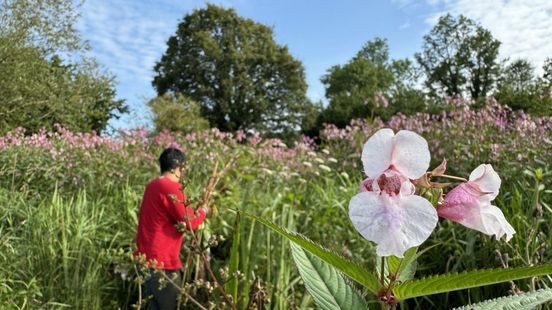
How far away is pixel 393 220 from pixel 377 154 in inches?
4.0

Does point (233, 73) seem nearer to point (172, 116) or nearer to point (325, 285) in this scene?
point (172, 116)

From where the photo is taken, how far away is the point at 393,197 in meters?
0.70

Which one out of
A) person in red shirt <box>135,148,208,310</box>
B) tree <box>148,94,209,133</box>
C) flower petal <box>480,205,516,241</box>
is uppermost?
tree <box>148,94,209,133</box>

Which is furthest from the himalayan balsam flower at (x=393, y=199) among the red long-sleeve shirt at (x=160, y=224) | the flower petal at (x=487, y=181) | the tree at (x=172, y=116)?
the tree at (x=172, y=116)

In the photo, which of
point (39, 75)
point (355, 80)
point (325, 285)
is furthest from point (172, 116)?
point (325, 285)

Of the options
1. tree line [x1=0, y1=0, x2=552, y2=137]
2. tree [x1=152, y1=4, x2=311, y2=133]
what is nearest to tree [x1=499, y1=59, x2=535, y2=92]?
tree line [x1=0, y1=0, x2=552, y2=137]

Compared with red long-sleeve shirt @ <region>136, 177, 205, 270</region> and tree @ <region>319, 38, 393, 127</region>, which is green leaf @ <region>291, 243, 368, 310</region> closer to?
red long-sleeve shirt @ <region>136, 177, 205, 270</region>

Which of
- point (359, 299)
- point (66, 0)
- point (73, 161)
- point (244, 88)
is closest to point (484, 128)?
point (73, 161)

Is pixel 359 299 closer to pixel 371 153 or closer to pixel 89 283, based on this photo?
pixel 371 153

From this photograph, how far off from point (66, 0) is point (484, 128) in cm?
1256

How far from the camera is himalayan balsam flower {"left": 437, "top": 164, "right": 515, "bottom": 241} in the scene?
30.7 inches

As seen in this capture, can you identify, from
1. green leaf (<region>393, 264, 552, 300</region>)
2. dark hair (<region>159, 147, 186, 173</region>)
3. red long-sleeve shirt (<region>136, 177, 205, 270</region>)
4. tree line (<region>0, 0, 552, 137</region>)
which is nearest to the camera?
green leaf (<region>393, 264, 552, 300</region>)

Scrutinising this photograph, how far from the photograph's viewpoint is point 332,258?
716mm

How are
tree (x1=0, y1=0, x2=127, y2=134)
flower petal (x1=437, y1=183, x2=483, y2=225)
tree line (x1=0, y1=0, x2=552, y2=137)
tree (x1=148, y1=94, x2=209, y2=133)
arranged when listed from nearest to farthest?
flower petal (x1=437, y1=183, x2=483, y2=225) → tree (x1=0, y1=0, x2=127, y2=134) → tree (x1=148, y1=94, x2=209, y2=133) → tree line (x1=0, y1=0, x2=552, y2=137)
